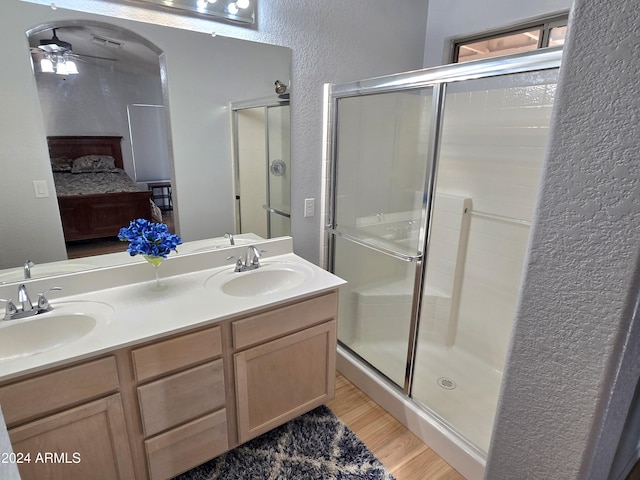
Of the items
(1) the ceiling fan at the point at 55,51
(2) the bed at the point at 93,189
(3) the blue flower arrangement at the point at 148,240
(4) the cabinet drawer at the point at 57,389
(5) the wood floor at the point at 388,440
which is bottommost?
(5) the wood floor at the point at 388,440

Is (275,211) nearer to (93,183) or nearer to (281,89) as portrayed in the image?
(281,89)

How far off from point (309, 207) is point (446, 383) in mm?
1334

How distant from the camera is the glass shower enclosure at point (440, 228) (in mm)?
1997

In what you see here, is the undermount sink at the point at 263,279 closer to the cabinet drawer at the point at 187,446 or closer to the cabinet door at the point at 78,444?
the cabinet drawer at the point at 187,446

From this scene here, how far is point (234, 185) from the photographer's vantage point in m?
1.99

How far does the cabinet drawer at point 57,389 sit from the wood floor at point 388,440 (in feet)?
3.99

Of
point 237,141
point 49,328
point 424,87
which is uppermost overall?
point 424,87

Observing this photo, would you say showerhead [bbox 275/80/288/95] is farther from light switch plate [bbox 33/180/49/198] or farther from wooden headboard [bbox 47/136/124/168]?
light switch plate [bbox 33/180/49/198]

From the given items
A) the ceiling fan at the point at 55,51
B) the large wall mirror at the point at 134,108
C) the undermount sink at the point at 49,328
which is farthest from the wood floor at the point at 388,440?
the ceiling fan at the point at 55,51

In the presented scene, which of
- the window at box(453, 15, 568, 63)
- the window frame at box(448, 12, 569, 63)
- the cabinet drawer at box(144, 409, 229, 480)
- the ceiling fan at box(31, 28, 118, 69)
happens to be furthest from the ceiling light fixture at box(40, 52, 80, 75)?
the window frame at box(448, 12, 569, 63)

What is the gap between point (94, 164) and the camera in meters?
1.60

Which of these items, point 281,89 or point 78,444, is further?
point 281,89

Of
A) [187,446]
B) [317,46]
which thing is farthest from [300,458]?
[317,46]

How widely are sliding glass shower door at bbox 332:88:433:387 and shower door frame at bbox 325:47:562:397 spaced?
1.8 inches
